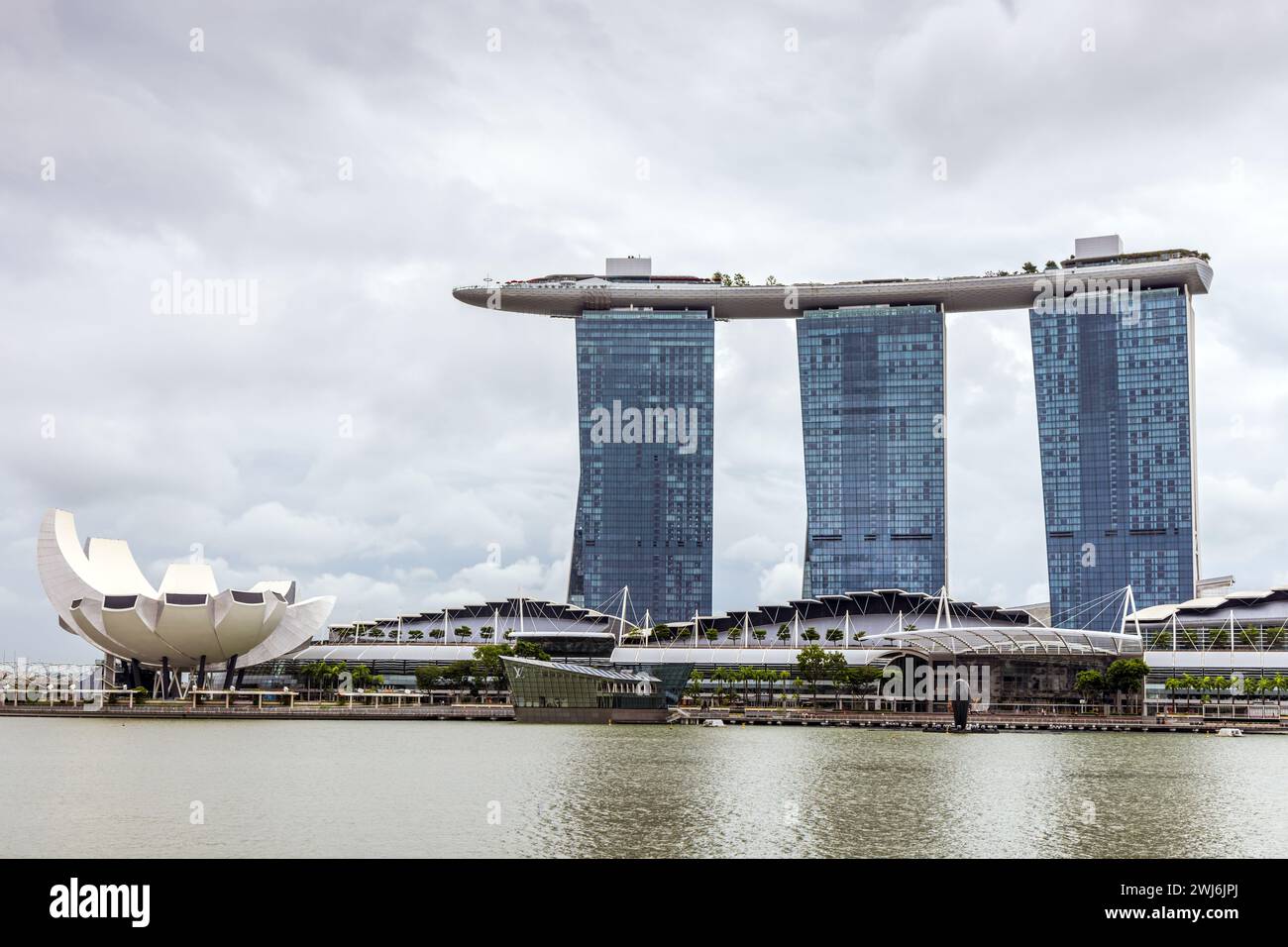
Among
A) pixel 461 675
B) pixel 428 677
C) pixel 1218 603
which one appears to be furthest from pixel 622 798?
pixel 1218 603

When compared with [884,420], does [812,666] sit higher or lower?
lower

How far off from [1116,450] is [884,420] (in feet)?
99.3

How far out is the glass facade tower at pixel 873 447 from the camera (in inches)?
7052

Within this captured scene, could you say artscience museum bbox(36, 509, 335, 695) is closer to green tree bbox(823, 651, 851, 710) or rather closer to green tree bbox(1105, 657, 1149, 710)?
green tree bbox(823, 651, 851, 710)

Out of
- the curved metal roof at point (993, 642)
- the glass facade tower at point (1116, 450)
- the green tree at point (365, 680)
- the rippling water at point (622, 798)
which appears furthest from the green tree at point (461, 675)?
the glass facade tower at point (1116, 450)

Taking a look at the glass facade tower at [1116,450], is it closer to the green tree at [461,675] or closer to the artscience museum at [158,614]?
the green tree at [461,675]

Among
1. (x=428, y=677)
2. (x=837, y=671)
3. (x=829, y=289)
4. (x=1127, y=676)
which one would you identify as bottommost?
(x=428, y=677)

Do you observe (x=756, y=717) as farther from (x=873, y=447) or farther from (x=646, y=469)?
(x=646, y=469)

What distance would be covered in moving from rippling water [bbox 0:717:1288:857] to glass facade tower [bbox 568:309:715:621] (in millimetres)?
102603

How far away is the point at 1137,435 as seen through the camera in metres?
173

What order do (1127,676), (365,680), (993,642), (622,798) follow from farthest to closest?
(365,680)
(993,642)
(1127,676)
(622,798)

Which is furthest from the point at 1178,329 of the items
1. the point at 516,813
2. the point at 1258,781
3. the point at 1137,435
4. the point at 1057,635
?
the point at 516,813

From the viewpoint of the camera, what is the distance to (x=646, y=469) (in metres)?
184
